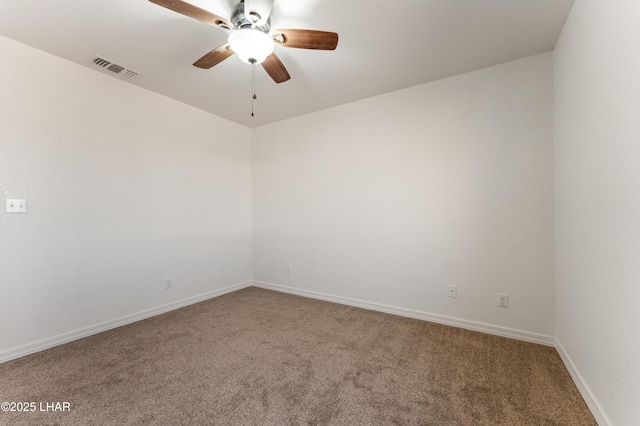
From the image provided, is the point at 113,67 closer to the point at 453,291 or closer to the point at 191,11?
the point at 191,11

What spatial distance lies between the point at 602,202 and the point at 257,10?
2.23 metres

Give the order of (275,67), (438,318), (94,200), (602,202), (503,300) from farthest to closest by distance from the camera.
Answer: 1. (438,318)
2. (94,200)
3. (503,300)
4. (275,67)
5. (602,202)

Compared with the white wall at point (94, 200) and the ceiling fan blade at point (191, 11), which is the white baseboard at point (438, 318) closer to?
the white wall at point (94, 200)

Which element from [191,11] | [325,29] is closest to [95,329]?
[191,11]

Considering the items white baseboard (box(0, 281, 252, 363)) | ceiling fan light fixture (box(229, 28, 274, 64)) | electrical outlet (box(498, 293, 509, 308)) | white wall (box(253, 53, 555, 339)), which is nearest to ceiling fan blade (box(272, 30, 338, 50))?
ceiling fan light fixture (box(229, 28, 274, 64))

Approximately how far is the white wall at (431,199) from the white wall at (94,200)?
1.16 m

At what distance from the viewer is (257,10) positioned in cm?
158

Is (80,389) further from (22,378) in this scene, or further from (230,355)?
(230,355)

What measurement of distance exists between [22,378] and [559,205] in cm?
415

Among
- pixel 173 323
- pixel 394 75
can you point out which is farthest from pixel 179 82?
pixel 173 323

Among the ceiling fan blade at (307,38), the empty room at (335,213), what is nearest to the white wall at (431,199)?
the empty room at (335,213)

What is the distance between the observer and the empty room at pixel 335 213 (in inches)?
58.3

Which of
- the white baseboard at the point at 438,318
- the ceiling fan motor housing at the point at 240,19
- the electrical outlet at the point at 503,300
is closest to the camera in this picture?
the ceiling fan motor housing at the point at 240,19

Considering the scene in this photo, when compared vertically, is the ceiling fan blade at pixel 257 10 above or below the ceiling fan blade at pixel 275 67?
above
